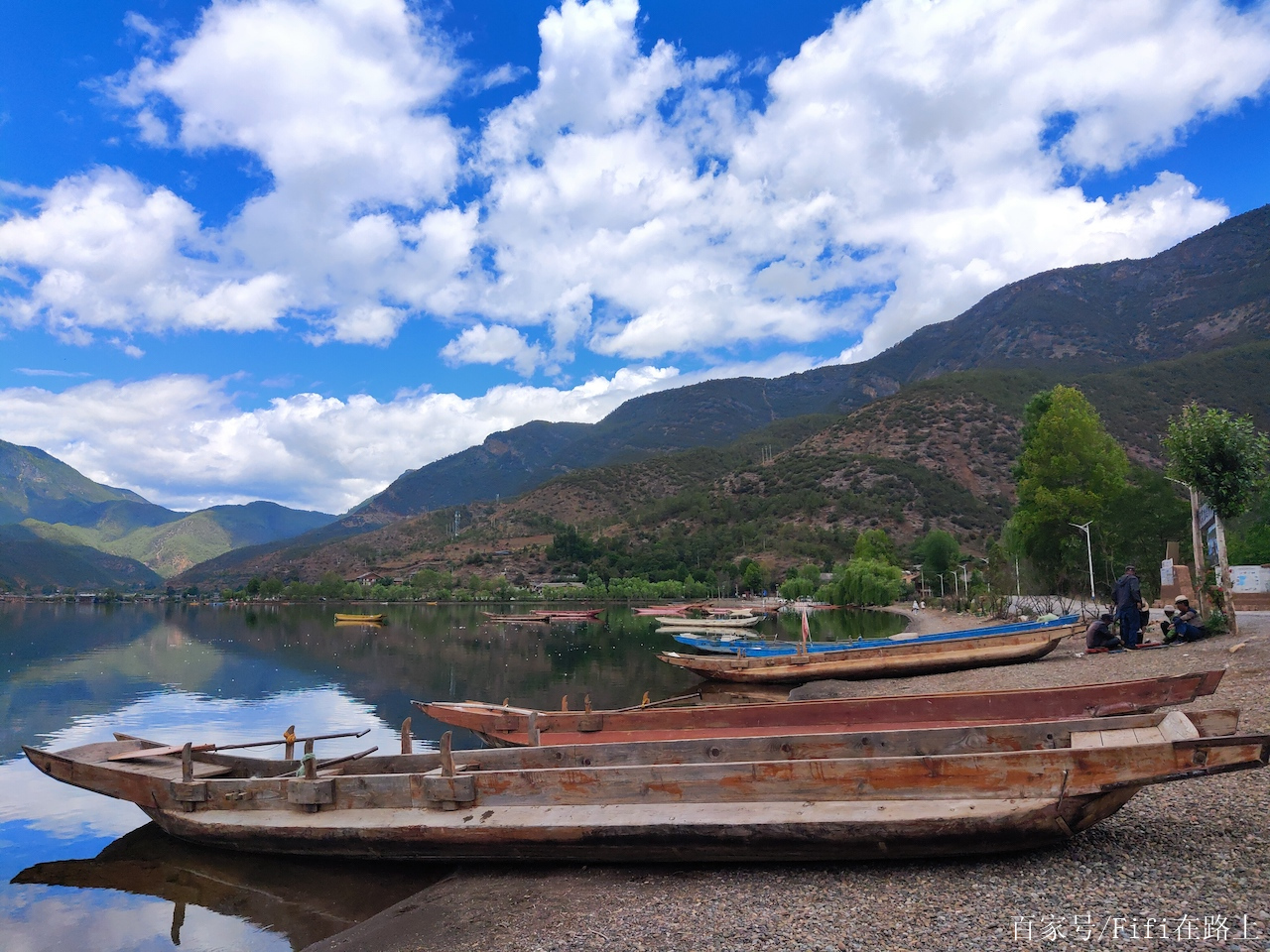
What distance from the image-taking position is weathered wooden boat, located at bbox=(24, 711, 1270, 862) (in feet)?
19.7

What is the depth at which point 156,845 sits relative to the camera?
10.9 meters

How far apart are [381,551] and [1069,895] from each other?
168470mm

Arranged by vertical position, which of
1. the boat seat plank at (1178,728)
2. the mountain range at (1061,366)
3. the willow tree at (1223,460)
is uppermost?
the mountain range at (1061,366)

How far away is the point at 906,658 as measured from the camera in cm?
2270

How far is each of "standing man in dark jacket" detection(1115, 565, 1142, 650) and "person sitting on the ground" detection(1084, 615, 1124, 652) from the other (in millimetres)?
456

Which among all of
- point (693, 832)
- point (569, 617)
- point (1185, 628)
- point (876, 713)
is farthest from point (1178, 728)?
point (569, 617)

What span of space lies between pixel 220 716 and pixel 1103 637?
2675cm

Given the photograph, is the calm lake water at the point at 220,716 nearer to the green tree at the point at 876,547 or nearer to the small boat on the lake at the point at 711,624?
the small boat on the lake at the point at 711,624

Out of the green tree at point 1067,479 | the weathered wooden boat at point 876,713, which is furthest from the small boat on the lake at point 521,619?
the weathered wooden boat at point 876,713

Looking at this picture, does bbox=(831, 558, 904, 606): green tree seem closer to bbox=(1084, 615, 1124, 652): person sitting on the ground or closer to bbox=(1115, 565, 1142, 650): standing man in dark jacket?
bbox=(1084, 615, 1124, 652): person sitting on the ground

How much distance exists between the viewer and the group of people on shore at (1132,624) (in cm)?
1788

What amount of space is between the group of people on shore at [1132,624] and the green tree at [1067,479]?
63.6 feet

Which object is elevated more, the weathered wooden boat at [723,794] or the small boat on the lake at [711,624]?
the weathered wooden boat at [723,794]

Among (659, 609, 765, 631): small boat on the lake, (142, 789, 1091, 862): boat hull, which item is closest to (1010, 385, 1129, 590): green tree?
(659, 609, 765, 631): small boat on the lake
